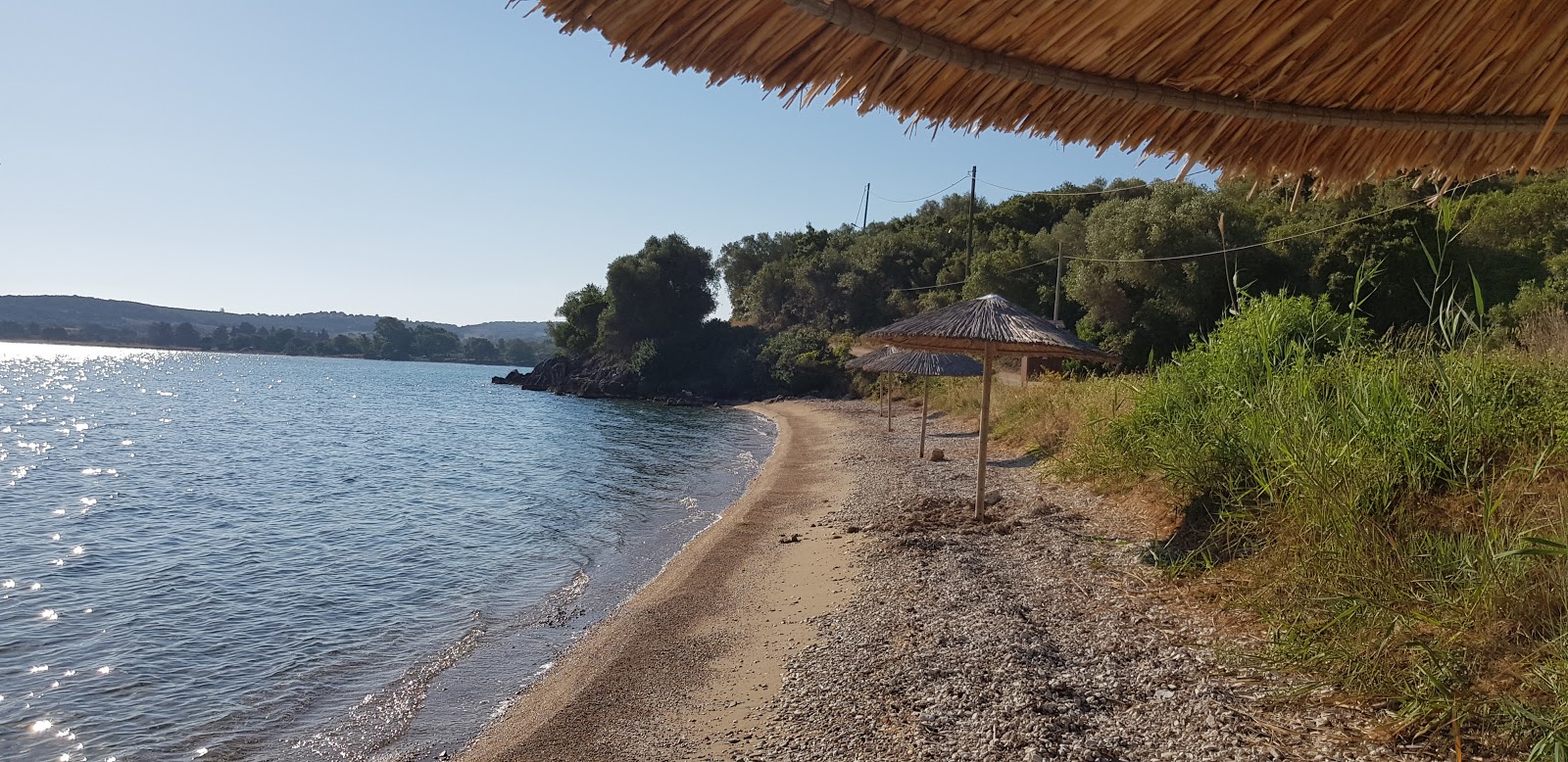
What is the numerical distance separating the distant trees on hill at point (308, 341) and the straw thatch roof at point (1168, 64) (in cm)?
13291

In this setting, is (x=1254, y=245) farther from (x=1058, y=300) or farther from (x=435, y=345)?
(x=435, y=345)

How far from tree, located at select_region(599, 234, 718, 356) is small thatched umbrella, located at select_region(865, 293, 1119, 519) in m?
44.5

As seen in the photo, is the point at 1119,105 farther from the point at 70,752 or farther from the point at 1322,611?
the point at 70,752

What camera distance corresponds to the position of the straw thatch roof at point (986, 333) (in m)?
8.43

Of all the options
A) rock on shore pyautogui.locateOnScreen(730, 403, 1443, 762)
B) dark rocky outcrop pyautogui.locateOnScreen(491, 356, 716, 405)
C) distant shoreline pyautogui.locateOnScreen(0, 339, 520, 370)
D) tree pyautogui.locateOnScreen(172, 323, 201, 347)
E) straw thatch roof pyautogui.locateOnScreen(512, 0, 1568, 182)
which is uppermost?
tree pyautogui.locateOnScreen(172, 323, 201, 347)

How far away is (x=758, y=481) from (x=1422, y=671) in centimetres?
1317

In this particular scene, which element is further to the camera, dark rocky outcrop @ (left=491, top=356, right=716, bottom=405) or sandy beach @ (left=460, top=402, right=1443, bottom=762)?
dark rocky outcrop @ (left=491, top=356, right=716, bottom=405)

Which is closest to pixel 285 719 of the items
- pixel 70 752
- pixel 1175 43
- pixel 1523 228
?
pixel 70 752

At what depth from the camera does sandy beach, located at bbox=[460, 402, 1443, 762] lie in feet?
12.7

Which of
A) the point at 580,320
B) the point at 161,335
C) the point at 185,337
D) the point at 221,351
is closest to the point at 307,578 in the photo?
the point at 580,320

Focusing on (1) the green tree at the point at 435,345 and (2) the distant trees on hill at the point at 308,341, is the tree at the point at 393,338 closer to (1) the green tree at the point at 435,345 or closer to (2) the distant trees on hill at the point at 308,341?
(2) the distant trees on hill at the point at 308,341

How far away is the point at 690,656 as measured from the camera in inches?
252

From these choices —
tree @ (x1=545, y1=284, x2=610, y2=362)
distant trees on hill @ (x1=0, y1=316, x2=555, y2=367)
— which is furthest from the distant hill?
tree @ (x1=545, y1=284, x2=610, y2=362)

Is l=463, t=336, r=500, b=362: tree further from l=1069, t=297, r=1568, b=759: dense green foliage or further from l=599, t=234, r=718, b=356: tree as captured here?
l=1069, t=297, r=1568, b=759: dense green foliage
